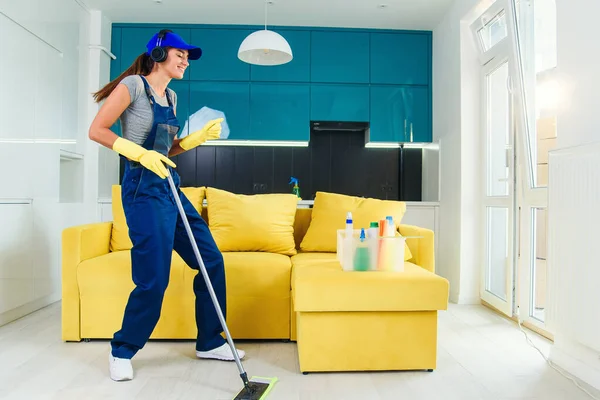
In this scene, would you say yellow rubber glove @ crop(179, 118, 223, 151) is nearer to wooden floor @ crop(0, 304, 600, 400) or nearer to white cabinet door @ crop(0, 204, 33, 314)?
wooden floor @ crop(0, 304, 600, 400)

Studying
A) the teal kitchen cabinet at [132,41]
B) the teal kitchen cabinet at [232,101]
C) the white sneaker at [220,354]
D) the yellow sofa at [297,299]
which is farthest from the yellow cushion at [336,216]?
the teal kitchen cabinet at [132,41]

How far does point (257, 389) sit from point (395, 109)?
3458mm

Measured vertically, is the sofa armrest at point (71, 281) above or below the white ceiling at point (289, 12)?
below

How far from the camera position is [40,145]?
11.4ft

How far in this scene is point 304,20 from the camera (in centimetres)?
460

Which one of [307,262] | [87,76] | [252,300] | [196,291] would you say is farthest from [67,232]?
[87,76]

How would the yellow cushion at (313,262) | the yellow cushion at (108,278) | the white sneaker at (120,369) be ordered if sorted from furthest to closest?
the yellow cushion at (108,278) → the yellow cushion at (313,262) → the white sneaker at (120,369)

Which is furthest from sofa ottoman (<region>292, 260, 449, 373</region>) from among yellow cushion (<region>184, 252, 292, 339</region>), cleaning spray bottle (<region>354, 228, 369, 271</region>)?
yellow cushion (<region>184, 252, 292, 339</region>)

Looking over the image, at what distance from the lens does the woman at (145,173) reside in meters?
2.06

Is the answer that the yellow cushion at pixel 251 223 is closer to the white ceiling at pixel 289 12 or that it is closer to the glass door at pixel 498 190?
the glass door at pixel 498 190

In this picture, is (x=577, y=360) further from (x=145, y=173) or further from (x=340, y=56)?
(x=340, y=56)

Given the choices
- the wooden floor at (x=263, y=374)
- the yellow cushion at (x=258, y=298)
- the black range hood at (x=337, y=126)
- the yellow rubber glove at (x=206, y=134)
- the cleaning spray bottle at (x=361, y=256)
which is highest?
the black range hood at (x=337, y=126)

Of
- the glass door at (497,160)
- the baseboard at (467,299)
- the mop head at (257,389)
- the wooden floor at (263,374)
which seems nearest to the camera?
the mop head at (257,389)

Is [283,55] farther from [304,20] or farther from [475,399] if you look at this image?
[475,399]
